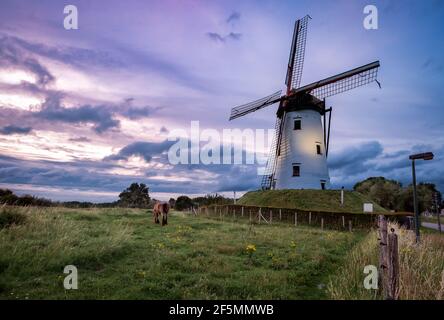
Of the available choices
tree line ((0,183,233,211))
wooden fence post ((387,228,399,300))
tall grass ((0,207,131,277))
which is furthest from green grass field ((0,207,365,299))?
tree line ((0,183,233,211))

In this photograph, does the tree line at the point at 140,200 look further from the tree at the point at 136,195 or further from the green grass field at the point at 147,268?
the green grass field at the point at 147,268

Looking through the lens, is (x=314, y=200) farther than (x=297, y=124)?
No

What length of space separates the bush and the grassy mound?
92.5ft

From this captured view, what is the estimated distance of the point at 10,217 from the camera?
14.1 metres

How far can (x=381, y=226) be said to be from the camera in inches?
318

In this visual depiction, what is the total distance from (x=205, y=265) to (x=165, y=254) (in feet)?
6.66

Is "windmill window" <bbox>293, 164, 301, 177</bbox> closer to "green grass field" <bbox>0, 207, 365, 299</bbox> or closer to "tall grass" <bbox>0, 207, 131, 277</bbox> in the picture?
"green grass field" <bbox>0, 207, 365, 299</bbox>

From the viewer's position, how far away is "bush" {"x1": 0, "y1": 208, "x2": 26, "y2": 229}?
13633 millimetres

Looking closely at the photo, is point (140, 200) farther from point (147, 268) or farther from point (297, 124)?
point (147, 268)

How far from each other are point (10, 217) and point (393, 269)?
48.4 feet

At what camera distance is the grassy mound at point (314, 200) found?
36.7 m

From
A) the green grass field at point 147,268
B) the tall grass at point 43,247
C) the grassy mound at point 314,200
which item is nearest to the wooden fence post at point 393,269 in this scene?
the green grass field at point 147,268

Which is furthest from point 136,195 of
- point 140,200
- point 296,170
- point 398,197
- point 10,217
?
point 10,217
